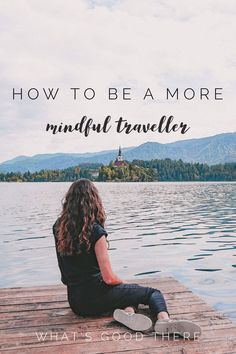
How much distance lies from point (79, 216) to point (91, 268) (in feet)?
2.89

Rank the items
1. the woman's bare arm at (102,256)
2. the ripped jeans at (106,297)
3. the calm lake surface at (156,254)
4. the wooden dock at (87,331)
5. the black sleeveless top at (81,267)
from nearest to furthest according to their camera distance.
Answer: the wooden dock at (87,331) → the woman's bare arm at (102,256) → the black sleeveless top at (81,267) → the ripped jeans at (106,297) → the calm lake surface at (156,254)

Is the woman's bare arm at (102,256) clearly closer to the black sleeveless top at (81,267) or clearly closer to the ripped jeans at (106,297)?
the black sleeveless top at (81,267)

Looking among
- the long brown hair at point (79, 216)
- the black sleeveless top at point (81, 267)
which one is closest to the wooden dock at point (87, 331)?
the black sleeveless top at point (81, 267)

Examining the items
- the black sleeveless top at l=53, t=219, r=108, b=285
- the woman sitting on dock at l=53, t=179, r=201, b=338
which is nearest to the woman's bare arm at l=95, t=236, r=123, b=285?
the woman sitting on dock at l=53, t=179, r=201, b=338

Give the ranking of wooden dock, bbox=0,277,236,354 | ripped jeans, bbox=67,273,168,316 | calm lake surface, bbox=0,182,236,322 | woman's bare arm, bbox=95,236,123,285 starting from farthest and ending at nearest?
1. calm lake surface, bbox=0,182,236,322
2. ripped jeans, bbox=67,273,168,316
3. woman's bare arm, bbox=95,236,123,285
4. wooden dock, bbox=0,277,236,354

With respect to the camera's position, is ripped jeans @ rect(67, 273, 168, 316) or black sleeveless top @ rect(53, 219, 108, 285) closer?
black sleeveless top @ rect(53, 219, 108, 285)

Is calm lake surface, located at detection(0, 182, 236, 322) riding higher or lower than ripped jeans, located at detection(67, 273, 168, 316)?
lower

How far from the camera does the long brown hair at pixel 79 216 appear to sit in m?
7.31

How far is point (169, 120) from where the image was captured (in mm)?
19578

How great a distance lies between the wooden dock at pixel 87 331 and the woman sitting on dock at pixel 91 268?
22 centimetres

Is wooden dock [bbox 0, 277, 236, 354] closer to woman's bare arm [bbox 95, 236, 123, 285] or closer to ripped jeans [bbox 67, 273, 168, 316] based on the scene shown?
ripped jeans [bbox 67, 273, 168, 316]

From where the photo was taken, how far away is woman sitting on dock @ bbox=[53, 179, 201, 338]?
730cm

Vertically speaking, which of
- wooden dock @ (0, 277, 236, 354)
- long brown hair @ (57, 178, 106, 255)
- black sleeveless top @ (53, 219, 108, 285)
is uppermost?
long brown hair @ (57, 178, 106, 255)

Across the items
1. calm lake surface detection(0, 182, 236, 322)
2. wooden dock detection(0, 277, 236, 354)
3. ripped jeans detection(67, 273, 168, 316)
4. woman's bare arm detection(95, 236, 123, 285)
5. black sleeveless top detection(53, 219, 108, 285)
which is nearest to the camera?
wooden dock detection(0, 277, 236, 354)
